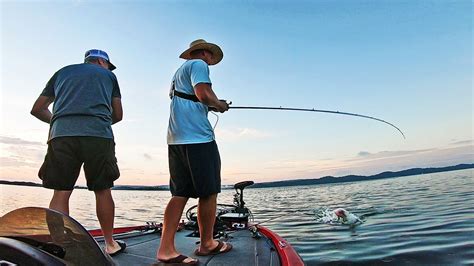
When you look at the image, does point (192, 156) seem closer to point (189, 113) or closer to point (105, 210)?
point (189, 113)

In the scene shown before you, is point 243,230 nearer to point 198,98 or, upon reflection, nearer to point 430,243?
point 198,98

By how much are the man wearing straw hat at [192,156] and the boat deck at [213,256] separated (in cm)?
16

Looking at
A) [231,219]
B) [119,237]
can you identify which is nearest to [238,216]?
[231,219]

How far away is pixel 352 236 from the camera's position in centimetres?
827

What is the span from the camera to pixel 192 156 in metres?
2.99

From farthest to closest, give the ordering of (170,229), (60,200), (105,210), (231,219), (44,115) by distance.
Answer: (231,219) < (44,115) < (105,210) < (170,229) < (60,200)

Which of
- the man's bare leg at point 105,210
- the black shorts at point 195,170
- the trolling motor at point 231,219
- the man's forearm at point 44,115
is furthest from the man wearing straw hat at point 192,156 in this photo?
the trolling motor at point 231,219

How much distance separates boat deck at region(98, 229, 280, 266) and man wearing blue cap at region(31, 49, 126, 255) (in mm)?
262

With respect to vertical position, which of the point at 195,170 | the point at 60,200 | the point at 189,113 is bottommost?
the point at 60,200

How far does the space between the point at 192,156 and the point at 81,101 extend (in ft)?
3.61

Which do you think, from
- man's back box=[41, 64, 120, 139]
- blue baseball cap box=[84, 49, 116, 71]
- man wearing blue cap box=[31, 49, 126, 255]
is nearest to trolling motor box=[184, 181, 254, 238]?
man wearing blue cap box=[31, 49, 126, 255]

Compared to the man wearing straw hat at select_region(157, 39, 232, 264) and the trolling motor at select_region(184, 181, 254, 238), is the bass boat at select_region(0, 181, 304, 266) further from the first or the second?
the man wearing straw hat at select_region(157, 39, 232, 264)

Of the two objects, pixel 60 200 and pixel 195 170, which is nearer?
pixel 60 200

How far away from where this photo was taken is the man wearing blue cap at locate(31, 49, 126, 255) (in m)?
2.81
